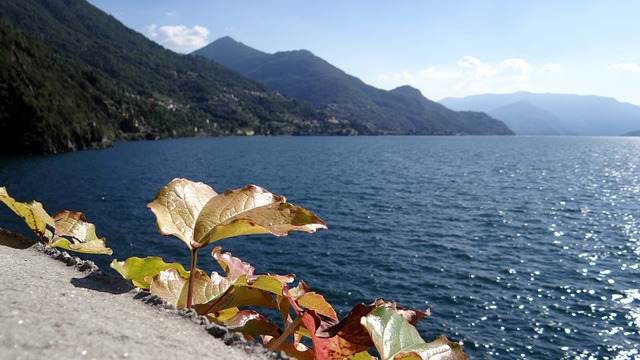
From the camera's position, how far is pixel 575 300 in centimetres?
1723

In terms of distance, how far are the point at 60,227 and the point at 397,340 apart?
4.45ft

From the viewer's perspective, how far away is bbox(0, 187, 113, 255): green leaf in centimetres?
144

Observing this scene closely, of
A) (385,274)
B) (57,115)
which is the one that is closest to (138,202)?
(385,274)

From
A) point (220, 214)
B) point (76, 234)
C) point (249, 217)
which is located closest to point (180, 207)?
point (220, 214)

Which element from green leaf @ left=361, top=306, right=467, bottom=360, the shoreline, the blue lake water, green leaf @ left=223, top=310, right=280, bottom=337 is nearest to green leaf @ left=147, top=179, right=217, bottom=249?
the shoreline

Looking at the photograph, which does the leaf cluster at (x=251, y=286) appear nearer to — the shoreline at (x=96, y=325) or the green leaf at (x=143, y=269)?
the green leaf at (x=143, y=269)

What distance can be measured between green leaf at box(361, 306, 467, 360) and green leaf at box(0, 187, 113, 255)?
0.98 m

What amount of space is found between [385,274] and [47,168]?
55.7 m

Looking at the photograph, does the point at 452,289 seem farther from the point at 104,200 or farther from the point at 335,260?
the point at 104,200

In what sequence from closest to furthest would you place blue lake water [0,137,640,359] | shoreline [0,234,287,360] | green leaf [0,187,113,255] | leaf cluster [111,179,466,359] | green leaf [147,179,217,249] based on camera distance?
shoreline [0,234,287,360]
leaf cluster [111,179,466,359]
green leaf [147,179,217,249]
green leaf [0,187,113,255]
blue lake water [0,137,640,359]

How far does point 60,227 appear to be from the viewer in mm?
1577

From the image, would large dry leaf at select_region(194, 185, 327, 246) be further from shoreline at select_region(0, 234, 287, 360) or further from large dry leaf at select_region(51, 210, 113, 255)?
large dry leaf at select_region(51, 210, 113, 255)

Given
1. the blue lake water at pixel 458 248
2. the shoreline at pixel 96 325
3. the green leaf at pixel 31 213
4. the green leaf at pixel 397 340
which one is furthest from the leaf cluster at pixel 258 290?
the blue lake water at pixel 458 248

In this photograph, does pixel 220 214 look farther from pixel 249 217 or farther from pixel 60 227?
pixel 60 227
